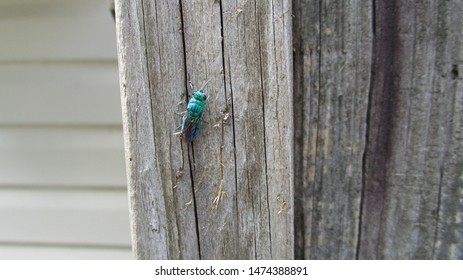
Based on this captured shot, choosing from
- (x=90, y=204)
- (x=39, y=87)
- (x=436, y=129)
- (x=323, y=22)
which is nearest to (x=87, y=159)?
(x=90, y=204)

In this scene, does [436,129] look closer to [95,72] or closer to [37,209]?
[95,72]

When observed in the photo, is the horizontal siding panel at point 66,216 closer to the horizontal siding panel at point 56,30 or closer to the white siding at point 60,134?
the white siding at point 60,134

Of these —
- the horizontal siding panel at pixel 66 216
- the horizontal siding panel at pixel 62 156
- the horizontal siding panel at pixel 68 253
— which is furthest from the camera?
the horizontal siding panel at pixel 68 253

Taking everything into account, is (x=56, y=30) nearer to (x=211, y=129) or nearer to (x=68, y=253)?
(x=68, y=253)

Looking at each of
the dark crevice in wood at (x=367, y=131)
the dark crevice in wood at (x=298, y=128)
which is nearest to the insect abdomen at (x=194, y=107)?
the dark crevice in wood at (x=298, y=128)

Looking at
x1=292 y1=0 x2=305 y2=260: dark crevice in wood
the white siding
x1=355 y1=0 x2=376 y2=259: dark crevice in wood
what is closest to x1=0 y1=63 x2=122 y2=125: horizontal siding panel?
the white siding

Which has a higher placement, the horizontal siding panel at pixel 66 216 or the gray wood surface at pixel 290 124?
the gray wood surface at pixel 290 124

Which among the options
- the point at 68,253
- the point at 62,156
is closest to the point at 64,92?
the point at 62,156
